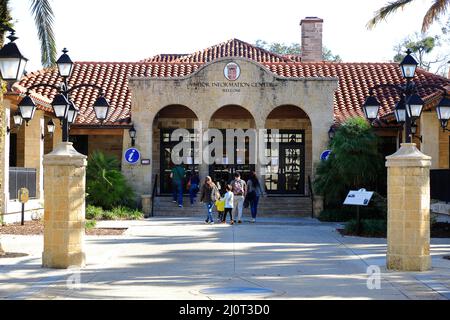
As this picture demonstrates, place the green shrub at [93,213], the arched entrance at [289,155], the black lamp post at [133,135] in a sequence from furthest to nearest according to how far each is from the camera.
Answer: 1. the arched entrance at [289,155]
2. the black lamp post at [133,135]
3. the green shrub at [93,213]

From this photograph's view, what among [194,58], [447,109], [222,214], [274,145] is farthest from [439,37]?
[447,109]

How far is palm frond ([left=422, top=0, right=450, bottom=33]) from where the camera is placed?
71.5ft

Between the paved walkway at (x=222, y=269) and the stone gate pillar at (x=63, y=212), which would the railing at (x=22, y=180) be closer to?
the paved walkway at (x=222, y=269)

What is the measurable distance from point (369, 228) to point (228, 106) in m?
12.1

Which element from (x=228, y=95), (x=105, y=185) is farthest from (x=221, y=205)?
(x=228, y=95)

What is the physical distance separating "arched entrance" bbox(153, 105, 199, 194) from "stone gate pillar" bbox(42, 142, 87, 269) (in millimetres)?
17449

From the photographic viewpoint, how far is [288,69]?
32.2 meters

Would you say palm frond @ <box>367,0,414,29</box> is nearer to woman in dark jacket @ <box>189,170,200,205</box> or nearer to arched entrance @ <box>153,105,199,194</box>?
woman in dark jacket @ <box>189,170,200,205</box>

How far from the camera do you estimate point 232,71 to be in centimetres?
2766

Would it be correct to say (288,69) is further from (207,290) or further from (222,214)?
(207,290)

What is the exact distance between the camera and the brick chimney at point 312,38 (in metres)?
36.9

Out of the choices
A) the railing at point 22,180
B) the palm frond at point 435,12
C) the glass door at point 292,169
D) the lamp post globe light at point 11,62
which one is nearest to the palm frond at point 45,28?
the lamp post globe light at point 11,62

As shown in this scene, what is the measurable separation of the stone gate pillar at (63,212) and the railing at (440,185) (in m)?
13.0
